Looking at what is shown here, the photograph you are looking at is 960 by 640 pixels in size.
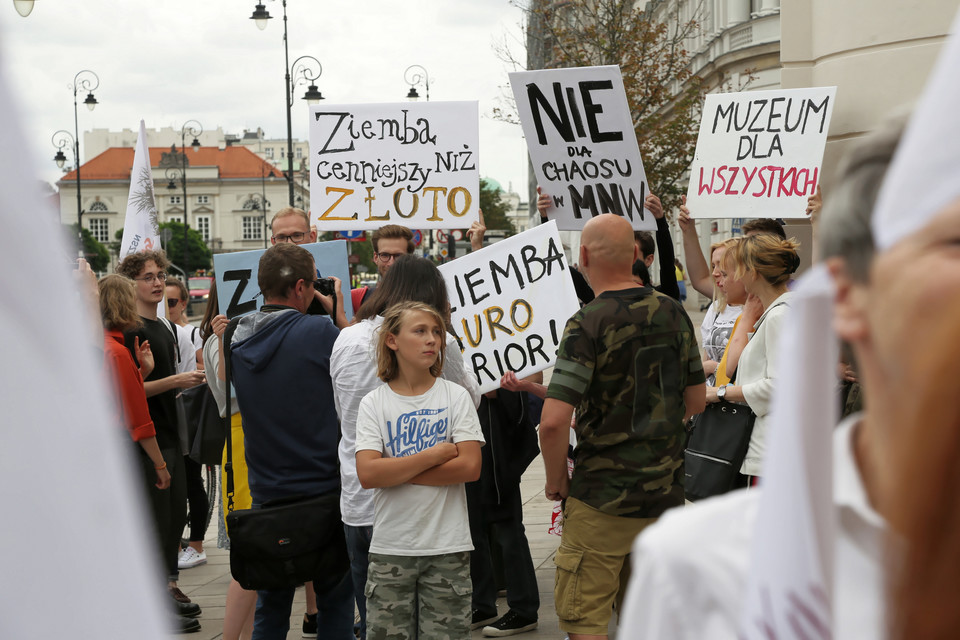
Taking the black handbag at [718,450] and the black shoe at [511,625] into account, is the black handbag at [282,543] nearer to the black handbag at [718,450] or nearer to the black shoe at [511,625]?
the black shoe at [511,625]

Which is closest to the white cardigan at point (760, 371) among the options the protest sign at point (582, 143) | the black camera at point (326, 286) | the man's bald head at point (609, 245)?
the man's bald head at point (609, 245)

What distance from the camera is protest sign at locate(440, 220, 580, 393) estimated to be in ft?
16.9

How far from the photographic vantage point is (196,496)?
6484mm

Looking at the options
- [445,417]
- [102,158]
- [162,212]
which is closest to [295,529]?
[445,417]

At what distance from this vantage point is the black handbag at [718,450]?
441cm

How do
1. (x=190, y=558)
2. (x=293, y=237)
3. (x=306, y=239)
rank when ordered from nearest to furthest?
(x=293, y=237) < (x=306, y=239) < (x=190, y=558)

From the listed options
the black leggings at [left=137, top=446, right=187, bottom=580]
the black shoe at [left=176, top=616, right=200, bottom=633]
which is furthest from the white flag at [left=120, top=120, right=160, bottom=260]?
the black shoe at [left=176, top=616, right=200, bottom=633]

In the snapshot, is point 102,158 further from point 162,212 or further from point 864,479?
point 864,479

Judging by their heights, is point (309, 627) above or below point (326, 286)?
below

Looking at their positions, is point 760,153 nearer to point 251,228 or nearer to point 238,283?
point 238,283

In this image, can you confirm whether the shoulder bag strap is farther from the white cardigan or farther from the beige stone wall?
the beige stone wall

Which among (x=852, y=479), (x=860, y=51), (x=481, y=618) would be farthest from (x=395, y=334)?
(x=860, y=51)

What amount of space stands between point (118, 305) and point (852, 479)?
4.85 meters

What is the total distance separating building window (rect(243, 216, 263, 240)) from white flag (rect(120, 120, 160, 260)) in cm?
11452
